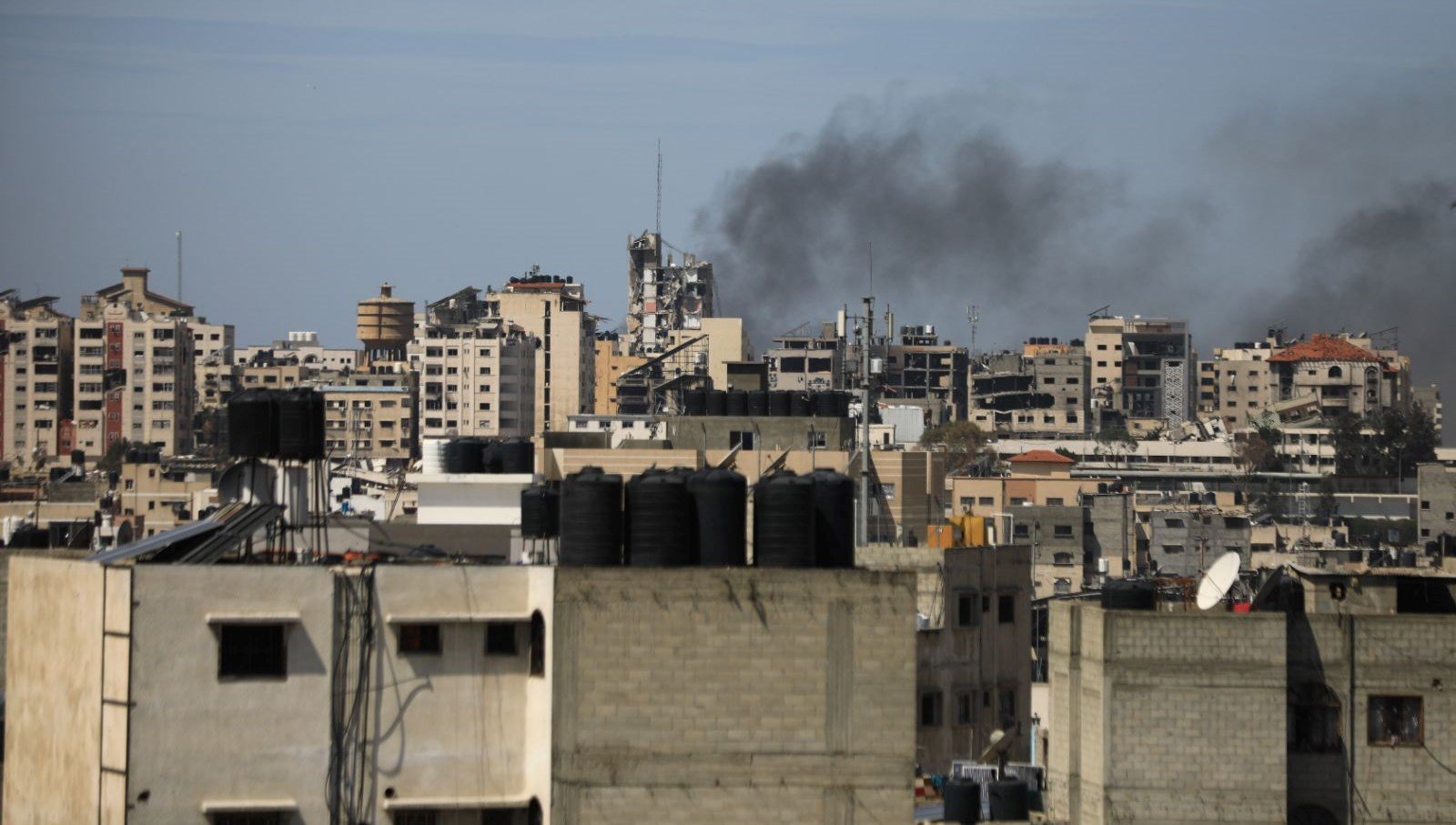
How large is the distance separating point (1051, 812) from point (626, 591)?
1011 centimetres

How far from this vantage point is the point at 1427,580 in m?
36.6

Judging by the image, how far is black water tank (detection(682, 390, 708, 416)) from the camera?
72.7 m

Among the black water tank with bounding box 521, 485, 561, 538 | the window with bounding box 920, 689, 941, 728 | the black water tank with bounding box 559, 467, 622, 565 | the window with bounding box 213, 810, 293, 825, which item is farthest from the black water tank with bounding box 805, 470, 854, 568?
the window with bounding box 920, 689, 941, 728

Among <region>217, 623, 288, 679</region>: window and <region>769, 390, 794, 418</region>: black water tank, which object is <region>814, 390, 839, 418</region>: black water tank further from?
<region>217, 623, 288, 679</region>: window

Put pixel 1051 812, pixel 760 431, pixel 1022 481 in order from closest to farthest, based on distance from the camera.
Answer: pixel 1051 812, pixel 760 431, pixel 1022 481

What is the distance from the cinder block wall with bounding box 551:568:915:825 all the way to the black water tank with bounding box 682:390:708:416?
43.5 meters

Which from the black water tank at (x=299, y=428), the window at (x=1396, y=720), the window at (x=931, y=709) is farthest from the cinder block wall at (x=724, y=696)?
the window at (x=931, y=709)

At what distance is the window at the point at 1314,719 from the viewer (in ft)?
111

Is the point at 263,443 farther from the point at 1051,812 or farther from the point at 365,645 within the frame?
the point at 1051,812

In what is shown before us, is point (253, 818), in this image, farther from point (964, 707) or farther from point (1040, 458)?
point (1040, 458)

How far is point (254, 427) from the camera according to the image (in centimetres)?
3188

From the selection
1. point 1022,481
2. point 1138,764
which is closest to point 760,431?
point 1138,764

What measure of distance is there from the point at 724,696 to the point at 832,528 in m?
2.72

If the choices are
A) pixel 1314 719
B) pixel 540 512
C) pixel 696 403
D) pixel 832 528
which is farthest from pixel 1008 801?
pixel 696 403
